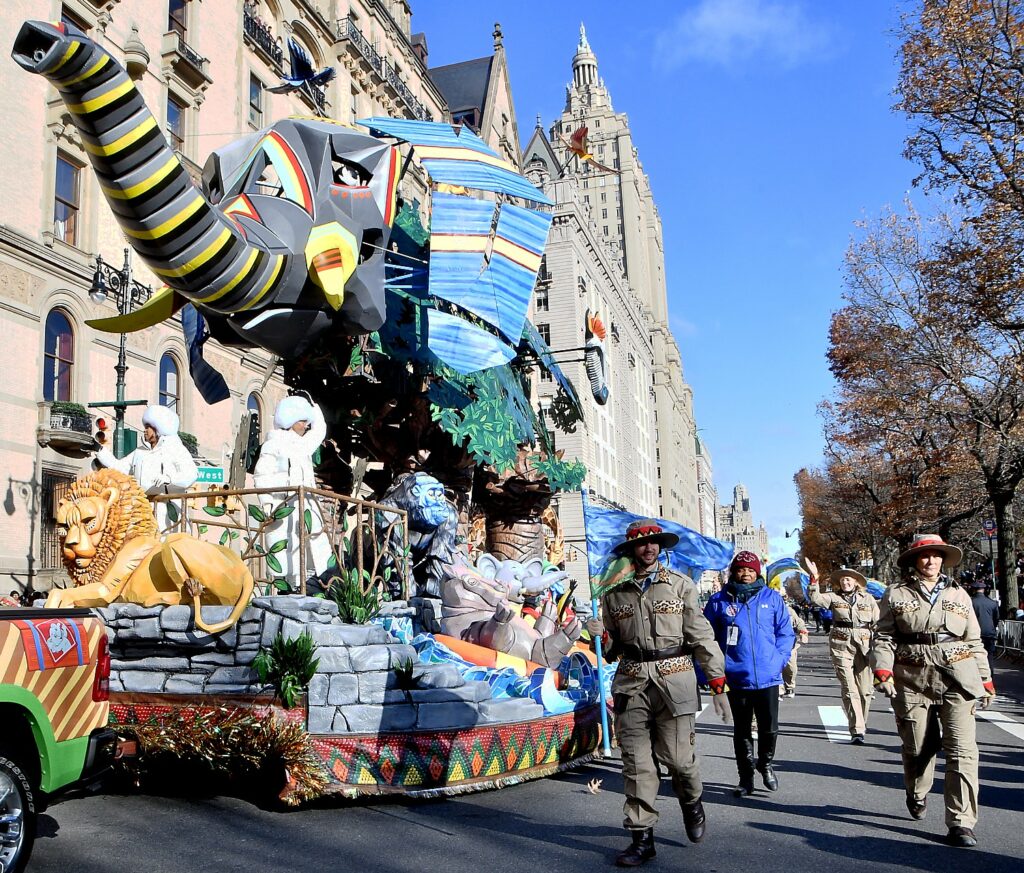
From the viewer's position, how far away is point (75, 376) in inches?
834

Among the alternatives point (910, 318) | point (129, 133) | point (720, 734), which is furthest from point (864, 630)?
point (910, 318)

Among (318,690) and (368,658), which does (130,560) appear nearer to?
(318,690)

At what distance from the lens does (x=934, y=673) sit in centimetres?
632

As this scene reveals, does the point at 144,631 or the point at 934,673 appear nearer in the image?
the point at 934,673

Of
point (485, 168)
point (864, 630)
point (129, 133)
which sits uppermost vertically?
point (485, 168)

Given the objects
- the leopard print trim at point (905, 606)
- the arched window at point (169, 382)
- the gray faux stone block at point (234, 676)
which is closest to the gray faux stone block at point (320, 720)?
the gray faux stone block at point (234, 676)

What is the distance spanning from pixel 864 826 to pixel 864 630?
15.6ft

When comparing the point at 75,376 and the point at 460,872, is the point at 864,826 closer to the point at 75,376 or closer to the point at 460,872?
the point at 460,872

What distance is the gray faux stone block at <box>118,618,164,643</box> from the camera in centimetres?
734

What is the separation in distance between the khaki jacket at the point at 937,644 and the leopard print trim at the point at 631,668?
1986 mm

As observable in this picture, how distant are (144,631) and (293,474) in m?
2.19

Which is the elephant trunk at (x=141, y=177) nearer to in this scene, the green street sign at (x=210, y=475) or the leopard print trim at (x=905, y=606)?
the green street sign at (x=210, y=475)

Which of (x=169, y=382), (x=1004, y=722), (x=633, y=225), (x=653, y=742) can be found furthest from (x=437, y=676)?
(x=633, y=225)

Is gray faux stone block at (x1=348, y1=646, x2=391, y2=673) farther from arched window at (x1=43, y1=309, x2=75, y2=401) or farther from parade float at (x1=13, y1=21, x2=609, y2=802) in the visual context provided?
arched window at (x1=43, y1=309, x2=75, y2=401)
